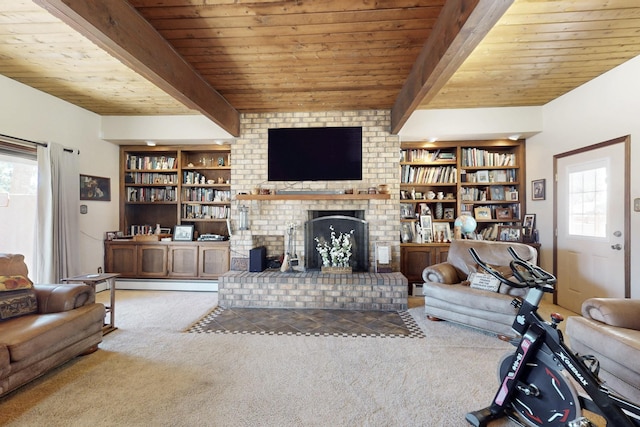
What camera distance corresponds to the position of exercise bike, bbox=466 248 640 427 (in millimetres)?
1400

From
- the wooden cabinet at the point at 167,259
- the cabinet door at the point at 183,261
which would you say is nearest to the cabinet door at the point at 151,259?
the wooden cabinet at the point at 167,259

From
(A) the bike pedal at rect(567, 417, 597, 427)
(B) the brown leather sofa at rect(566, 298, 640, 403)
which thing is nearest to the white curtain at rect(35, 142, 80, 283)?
(A) the bike pedal at rect(567, 417, 597, 427)

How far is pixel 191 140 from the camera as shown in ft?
15.6

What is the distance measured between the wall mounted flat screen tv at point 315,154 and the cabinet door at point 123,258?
2.63 meters

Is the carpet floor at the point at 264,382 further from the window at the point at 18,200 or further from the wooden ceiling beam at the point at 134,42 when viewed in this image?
the wooden ceiling beam at the point at 134,42

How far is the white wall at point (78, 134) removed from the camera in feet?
11.4

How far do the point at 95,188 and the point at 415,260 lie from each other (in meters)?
5.05

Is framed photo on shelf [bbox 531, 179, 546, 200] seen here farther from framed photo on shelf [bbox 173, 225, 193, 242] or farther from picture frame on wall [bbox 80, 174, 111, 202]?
picture frame on wall [bbox 80, 174, 111, 202]

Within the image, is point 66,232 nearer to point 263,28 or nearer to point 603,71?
point 263,28

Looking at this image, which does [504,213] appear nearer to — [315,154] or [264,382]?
[315,154]

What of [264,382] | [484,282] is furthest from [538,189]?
[264,382]

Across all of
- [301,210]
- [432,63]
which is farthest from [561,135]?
[301,210]

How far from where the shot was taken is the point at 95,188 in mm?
4645

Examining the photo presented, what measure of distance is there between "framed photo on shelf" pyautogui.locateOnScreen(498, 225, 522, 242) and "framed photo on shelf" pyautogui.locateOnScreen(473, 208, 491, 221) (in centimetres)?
29
